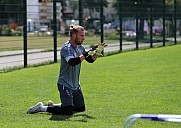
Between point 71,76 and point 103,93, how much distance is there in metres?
2.29

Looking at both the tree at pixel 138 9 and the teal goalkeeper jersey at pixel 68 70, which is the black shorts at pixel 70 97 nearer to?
the teal goalkeeper jersey at pixel 68 70

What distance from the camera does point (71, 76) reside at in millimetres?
8766


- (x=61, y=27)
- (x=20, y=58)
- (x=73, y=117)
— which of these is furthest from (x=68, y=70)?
(x=61, y=27)

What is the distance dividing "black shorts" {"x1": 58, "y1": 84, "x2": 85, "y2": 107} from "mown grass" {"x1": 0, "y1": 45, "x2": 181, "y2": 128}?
0.79 ft

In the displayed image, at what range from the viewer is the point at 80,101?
8.84 m

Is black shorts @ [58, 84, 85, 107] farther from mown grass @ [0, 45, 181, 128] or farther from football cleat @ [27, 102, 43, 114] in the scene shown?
football cleat @ [27, 102, 43, 114]

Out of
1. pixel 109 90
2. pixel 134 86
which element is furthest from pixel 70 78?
pixel 134 86

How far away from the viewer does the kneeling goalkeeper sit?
8.59 metres

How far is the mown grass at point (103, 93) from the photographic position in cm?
800

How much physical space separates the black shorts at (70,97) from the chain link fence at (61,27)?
8.79 metres

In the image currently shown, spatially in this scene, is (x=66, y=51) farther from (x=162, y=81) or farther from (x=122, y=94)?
(x=162, y=81)

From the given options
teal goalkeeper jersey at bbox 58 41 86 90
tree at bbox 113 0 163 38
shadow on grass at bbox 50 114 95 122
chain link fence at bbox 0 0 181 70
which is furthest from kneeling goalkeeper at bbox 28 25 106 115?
tree at bbox 113 0 163 38

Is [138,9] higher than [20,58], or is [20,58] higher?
[138,9]

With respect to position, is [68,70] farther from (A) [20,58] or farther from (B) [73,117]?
(A) [20,58]
